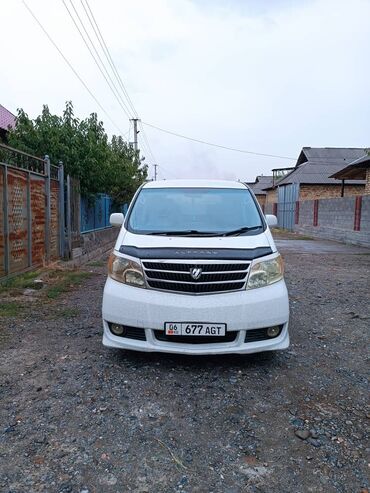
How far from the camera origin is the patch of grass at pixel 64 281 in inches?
258

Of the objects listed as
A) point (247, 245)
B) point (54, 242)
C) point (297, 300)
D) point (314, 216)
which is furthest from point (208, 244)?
point (314, 216)

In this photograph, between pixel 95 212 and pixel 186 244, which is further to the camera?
pixel 95 212

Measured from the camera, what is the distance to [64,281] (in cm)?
754

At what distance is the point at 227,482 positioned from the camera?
7.10 feet

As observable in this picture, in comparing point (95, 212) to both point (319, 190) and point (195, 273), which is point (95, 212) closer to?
point (195, 273)

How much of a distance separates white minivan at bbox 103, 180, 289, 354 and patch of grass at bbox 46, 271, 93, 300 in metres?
3.20

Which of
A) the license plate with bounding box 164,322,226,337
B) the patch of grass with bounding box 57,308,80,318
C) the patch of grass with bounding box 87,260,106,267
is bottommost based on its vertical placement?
the patch of grass with bounding box 87,260,106,267

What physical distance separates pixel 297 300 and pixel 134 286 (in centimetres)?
378

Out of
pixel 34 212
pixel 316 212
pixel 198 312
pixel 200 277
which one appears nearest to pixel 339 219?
pixel 316 212

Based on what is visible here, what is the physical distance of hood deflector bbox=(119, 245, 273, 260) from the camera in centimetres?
337

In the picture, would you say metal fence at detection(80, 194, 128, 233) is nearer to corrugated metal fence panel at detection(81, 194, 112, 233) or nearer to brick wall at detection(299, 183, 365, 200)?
corrugated metal fence panel at detection(81, 194, 112, 233)

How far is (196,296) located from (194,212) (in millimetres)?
1266

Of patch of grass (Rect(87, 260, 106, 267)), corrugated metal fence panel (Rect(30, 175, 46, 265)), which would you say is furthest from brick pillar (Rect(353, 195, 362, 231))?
corrugated metal fence panel (Rect(30, 175, 46, 265))

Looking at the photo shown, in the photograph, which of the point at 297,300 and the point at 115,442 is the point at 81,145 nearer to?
the point at 297,300
